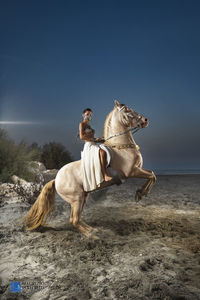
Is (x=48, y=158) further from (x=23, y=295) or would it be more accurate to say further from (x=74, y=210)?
(x=23, y=295)

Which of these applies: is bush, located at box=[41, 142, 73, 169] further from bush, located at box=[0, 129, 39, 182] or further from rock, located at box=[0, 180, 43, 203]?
rock, located at box=[0, 180, 43, 203]

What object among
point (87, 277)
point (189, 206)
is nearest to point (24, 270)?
point (87, 277)

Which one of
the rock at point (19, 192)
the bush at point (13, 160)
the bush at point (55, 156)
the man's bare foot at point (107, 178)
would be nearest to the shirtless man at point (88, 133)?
the man's bare foot at point (107, 178)

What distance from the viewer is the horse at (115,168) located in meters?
3.39

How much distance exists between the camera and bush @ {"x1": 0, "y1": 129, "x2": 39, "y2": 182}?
799cm

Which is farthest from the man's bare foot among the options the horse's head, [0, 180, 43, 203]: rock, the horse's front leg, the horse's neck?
[0, 180, 43, 203]: rock

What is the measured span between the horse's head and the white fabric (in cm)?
60

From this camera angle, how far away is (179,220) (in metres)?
4.33

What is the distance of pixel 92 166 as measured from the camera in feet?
11.0

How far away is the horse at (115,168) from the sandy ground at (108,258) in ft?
1.50

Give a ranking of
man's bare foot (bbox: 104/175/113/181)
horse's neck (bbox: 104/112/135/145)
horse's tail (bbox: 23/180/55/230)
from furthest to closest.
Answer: horse's tail (bbox: 23/180/55/230) → horse's neck (bbox: 104/112/135/145) → man's bare foot (bbox: 104/175/113/181)

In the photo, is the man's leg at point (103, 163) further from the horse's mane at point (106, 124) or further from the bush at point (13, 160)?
the bush at point (13, 160)

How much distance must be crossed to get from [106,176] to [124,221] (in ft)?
4.98

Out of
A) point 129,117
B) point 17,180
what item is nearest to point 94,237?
point 129,117
